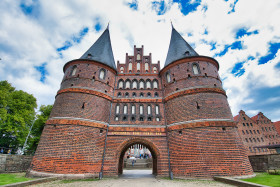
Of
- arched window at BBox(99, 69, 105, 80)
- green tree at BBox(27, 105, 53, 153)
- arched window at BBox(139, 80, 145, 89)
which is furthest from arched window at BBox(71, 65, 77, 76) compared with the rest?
green tree at BBox(27, 105, 53, 153)

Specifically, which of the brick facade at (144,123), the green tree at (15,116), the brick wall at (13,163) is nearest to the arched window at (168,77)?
the brick facade at (144,123)

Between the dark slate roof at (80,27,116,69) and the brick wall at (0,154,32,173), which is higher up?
the dark slate roof at (80,27,116,69)

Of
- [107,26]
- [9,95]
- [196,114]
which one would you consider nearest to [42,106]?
[9,95]

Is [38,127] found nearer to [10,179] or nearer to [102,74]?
[10,179]

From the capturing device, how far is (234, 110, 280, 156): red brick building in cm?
3125

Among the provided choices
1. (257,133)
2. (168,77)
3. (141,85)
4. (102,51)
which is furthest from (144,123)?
(257,133)

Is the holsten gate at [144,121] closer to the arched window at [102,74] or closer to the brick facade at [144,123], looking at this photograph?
the brick facade at [144,123]

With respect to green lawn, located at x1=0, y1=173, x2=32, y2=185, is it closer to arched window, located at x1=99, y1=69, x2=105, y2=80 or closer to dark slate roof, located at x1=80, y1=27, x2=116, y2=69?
arched window, located at x1=99, y1=69, x2=105, y2=80

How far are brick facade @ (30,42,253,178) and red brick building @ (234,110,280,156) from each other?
27436 mm

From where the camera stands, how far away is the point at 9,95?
18797mm

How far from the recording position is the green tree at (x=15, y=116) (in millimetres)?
17328

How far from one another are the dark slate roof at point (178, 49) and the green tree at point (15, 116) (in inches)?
848

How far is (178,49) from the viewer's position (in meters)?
16.2

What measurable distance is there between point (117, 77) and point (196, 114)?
1002 centimetres
